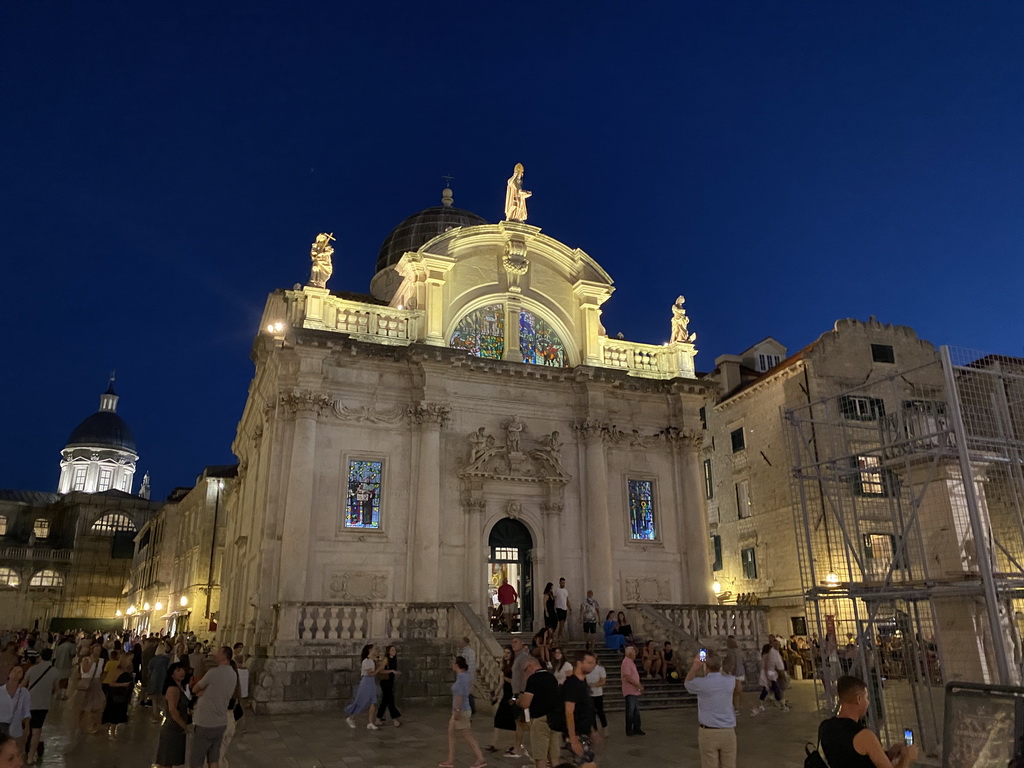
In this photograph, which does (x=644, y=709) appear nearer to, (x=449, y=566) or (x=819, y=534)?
(x=449, y=566)

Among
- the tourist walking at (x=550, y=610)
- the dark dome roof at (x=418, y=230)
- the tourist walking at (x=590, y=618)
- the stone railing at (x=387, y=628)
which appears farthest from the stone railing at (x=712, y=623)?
the dark dome roof at (x=418, y=230)

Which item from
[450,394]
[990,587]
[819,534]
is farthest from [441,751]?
[819,534]

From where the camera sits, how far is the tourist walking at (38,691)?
34.8 feet

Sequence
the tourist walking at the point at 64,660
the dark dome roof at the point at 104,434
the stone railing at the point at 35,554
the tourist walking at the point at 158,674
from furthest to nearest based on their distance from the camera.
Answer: the dark dome roof at the point at 104,434 → the stone railing at the point at 35,554 → the tourist walking at the point at 158,674 → the tourist walking at the point at 64,660

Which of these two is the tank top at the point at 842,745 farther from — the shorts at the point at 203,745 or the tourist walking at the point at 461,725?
the shorts at the point at 203,745

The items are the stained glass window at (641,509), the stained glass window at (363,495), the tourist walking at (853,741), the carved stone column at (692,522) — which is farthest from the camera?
the stained glass window at (641,509)

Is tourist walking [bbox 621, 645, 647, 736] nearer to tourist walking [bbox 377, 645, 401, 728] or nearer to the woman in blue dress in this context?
tourist walking [bbox 377, 645, 401, 728]

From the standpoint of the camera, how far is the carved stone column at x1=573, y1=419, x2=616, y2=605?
75.9ft

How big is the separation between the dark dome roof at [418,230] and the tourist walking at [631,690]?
74.8ft

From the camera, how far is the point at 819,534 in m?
29.4

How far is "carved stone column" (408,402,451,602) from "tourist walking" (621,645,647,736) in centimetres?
826

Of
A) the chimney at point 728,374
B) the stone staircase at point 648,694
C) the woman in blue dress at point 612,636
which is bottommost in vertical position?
the stone staircase at point 648,694

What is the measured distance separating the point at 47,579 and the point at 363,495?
194ft

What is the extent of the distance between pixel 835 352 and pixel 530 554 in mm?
16919
